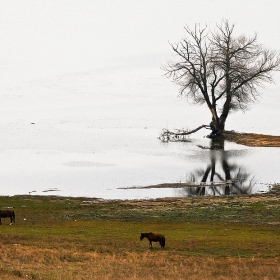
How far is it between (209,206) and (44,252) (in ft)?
61.8

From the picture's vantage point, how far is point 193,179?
2275 inches

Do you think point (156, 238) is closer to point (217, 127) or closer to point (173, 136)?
point (173, 136)

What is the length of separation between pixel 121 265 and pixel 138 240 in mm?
5518

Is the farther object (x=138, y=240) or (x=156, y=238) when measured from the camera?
(x=138, y=240)

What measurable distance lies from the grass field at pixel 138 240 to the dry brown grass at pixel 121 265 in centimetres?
3

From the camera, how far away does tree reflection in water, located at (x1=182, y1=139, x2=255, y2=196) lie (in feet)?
172

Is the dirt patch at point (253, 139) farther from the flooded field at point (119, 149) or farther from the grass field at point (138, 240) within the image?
the grass field at point (138, 240)

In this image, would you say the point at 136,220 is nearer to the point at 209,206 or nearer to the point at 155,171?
the point at 209,206

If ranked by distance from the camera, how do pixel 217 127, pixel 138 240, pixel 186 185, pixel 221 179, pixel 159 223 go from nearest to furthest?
pixel 138 240 < pixel 159 223 < pixel 186 185 < pixel 221 179 < pixel 217 127

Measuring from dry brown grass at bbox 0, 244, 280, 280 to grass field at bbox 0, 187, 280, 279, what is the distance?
0.11 feet

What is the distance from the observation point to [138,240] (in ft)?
100

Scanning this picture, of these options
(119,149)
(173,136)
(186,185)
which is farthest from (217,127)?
(186,185)

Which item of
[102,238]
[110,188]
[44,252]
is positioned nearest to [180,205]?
[110,188]

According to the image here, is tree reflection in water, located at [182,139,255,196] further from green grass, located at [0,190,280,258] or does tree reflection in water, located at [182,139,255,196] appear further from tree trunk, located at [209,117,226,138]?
tree trunk, located at [209,117,226,138]
